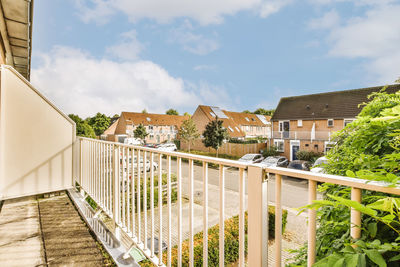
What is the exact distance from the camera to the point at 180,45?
1716 inches

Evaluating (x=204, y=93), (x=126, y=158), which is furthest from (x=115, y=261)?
(x=204, y=93)

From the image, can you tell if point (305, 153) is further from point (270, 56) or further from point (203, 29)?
point (270, 56)

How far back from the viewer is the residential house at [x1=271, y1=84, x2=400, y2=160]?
16562 mm

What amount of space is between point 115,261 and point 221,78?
6501 cm

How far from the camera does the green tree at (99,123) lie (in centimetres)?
4128

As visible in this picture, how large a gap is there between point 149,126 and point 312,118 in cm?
2482

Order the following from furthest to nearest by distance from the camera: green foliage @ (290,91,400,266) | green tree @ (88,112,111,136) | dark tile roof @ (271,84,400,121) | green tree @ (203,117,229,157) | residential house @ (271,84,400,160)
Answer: green tree @ (88,112,111,136), green tree @ (203,117,229,157), residential house @ (271,84,400,160), dark tile roof @ (271,84,400,121), green foliage @ (290,91,400,266)

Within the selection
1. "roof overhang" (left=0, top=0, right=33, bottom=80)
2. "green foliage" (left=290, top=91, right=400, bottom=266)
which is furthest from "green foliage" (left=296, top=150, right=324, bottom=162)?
"roof overhang" (left=0, top=0, right=33, bottom=80)

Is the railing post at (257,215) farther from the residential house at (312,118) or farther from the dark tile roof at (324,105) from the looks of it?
the dark tile roof at (324,105)

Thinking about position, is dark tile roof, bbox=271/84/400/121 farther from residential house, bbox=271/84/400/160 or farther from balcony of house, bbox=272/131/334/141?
balcony of house, bbox=272/131/334/141

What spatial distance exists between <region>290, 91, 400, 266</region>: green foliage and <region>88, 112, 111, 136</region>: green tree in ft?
147

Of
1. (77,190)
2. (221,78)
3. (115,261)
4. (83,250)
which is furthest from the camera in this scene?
(221,78)

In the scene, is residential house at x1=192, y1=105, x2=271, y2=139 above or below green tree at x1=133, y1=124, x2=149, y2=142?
above

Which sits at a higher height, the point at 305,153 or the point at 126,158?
the point at 126,158
